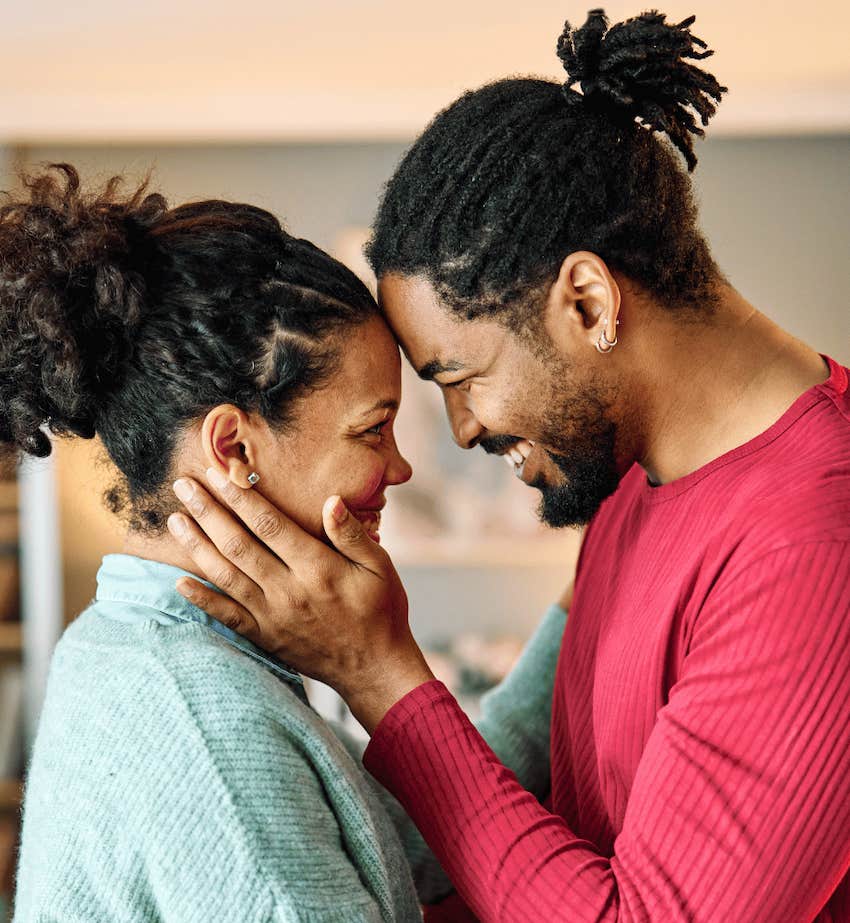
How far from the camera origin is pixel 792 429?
1.07 meters

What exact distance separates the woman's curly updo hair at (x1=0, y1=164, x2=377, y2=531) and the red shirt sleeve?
50 centimetres

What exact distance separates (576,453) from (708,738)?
0.41 m

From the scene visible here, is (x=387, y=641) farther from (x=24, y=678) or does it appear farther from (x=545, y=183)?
(x=24, y=678)

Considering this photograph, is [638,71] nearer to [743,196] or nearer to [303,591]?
[303,591]

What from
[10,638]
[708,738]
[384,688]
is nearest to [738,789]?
[708,738]

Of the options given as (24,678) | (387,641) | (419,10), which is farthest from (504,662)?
(387,641)

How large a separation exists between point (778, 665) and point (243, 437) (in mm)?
581

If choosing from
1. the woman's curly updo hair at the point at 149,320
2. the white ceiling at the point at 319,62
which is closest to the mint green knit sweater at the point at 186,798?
the woman's curly updo hair at the point at 149,320

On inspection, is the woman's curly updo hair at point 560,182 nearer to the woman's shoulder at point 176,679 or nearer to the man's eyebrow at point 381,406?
the man's eyebrow at point 381,406

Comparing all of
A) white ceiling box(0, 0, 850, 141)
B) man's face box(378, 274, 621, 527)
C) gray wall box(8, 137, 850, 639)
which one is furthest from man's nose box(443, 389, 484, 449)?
gray wall box(8, 137, 850, 639)

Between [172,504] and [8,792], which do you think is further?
[8,792]

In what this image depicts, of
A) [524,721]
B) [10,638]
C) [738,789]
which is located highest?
[738,789]

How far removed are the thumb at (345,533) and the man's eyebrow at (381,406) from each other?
0.33 ft

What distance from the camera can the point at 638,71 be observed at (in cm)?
114
